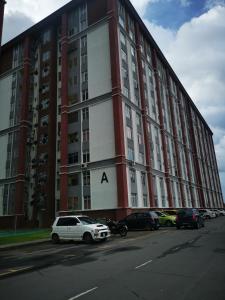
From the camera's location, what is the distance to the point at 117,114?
36719 mm

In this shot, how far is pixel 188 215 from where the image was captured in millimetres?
25000

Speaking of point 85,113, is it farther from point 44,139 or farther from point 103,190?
point 103,190

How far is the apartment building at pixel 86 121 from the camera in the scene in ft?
123

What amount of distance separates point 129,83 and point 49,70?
55.1ft

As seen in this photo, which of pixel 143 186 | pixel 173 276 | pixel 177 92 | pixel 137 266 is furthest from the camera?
pixel 177 92

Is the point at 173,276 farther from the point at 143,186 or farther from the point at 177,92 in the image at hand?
the point at 177,92

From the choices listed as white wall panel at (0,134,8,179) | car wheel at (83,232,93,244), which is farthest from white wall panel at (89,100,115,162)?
white wall panel at (0,134,8,179)

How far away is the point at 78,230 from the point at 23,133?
107ft

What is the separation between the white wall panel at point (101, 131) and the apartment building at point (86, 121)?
5.8 inches

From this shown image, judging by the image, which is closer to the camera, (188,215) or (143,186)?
(188,215)

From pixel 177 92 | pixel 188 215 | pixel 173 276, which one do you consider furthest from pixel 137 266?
pixel 177 92

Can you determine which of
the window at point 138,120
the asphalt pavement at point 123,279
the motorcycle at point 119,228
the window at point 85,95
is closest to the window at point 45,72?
the window at point 85,95

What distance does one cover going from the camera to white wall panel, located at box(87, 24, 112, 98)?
40.2 meters

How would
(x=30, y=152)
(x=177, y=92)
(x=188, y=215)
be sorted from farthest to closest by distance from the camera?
(x=177, y=92)
(x=30, y=152)
(x=188, y=215)
